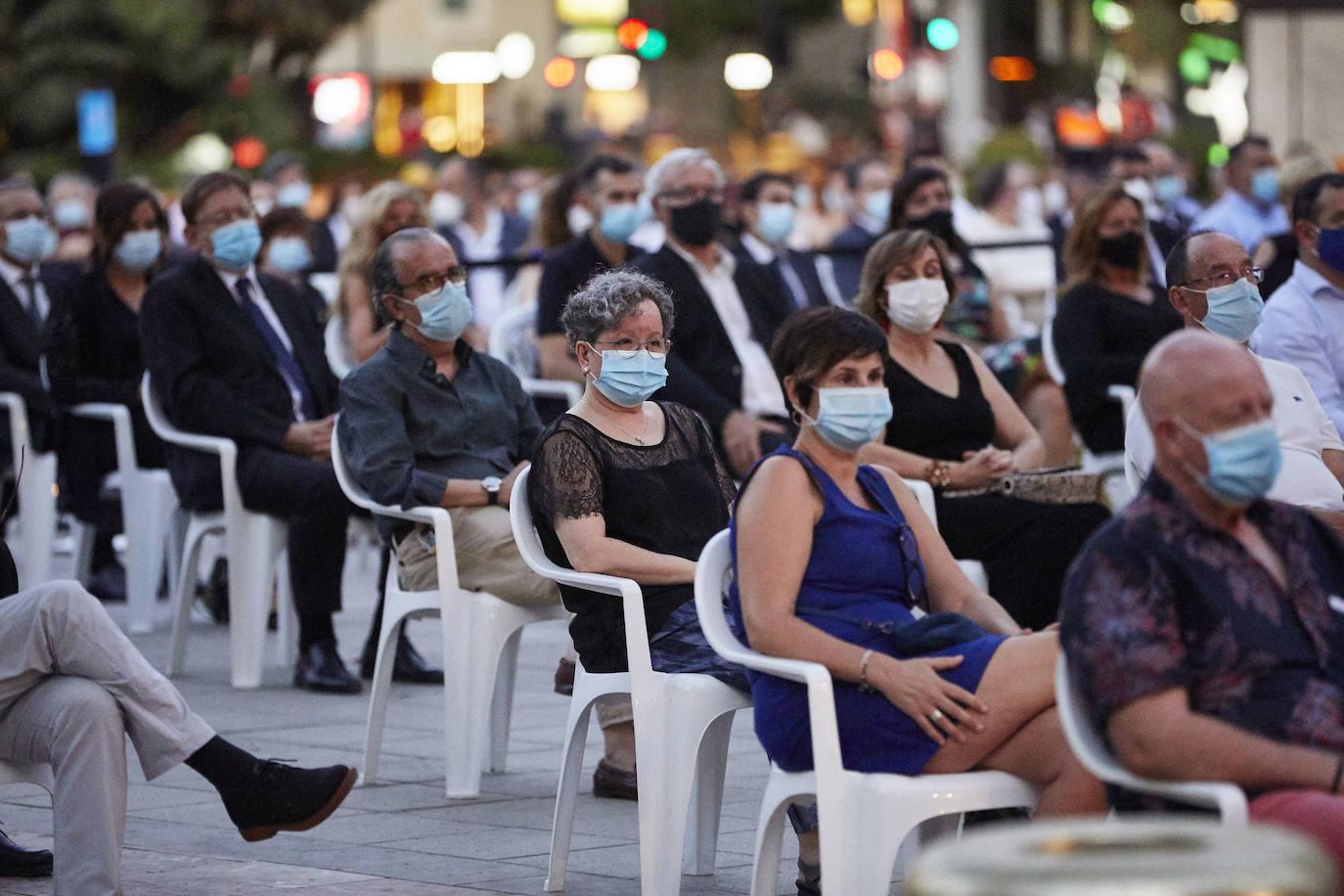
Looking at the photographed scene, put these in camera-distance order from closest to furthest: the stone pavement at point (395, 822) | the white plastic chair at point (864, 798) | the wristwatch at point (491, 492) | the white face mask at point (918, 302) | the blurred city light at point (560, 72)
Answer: the white plastic chair at point (864, 798) < the stone pavement at point (395, 822) < the wristwatch at point (491, 492) < the white face mask at point (918, 302) < the blurred city light at point (560, 72)

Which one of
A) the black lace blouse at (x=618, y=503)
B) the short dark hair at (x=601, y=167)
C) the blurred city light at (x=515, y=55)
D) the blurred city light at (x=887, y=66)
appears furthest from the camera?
the blurred city light at (x=515, y=55)

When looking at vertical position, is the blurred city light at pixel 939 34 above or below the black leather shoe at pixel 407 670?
above

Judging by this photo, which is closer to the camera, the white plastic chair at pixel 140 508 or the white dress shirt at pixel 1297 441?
the white dress shirt at pixel 1297 441

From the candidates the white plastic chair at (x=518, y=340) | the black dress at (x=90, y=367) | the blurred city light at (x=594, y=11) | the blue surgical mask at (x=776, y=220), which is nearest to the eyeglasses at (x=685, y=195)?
the white plastic chair at (x=518, y=340)

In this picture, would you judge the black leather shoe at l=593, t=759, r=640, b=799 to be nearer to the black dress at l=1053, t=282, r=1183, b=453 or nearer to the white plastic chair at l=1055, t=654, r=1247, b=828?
the white plastic chair at l=1055, t=654, r=1247, b=828

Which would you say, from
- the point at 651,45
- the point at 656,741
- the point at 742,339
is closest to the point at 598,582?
the point at 656,741

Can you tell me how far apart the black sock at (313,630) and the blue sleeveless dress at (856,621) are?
3724 millimetres

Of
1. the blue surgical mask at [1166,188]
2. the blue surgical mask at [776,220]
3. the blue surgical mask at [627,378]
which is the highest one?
the blue surgical mask at [1166,188]

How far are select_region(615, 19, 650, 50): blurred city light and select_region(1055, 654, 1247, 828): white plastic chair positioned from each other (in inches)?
954

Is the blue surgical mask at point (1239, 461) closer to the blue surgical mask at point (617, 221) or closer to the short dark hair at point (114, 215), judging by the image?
the blue surgical mask at point (617, 221)

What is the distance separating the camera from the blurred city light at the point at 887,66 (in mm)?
48938

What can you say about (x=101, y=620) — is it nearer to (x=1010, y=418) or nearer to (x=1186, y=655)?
(x=1186, y=655)

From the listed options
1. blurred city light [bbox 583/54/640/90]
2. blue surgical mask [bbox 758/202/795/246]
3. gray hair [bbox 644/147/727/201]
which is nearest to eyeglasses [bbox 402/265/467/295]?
gray hair [bbox 644/147/727/201]

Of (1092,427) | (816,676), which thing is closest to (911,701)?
(816,676)
